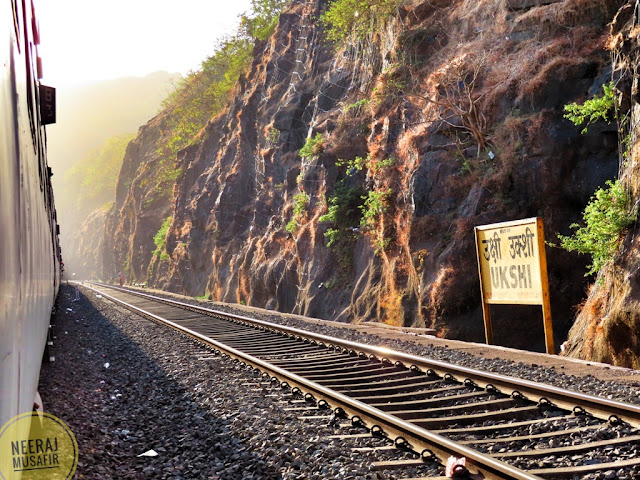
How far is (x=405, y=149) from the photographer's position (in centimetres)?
1805

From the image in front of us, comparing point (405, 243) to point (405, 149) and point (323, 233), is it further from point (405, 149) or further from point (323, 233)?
point (323, 233)

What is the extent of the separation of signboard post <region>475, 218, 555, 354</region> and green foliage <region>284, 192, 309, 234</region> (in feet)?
42.4

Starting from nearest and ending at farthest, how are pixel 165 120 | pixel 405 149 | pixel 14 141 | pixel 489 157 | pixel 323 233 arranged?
pixel 14 141 < pixel 489 157 < pixel 405 149 < pixel 323 233 < pixel 165 120

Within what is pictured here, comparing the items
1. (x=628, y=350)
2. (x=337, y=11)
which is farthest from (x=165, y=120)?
(x=628, y=350)

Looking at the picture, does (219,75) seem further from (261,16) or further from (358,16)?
(358,16)

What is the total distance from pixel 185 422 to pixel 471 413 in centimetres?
300

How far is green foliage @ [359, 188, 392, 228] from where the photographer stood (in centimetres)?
1809

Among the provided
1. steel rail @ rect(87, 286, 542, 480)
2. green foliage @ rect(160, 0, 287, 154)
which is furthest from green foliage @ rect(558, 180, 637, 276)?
green foliage @ rect(160, 0, 287, 154)

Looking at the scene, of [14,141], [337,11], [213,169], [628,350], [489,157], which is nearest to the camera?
[14,141]

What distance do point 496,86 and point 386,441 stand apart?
13041 millimetres

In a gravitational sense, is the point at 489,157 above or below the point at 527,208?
above

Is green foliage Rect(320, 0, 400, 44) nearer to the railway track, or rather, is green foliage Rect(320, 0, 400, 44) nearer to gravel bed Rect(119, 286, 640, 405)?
gravel bed Rect(119, 286, 640, 405)

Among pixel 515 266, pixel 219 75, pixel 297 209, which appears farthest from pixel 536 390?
pixel 219 75

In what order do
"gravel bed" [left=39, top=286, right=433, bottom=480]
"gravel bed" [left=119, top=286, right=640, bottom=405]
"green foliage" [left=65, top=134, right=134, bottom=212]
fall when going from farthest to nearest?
"green foliage" [left=65, top=134, right=134, bottom=212] < "gravel bed" [left=119, top=286, right=640, bottom=405] < "gravel bed" [left=39, top=286, right=433, bottom=480]
